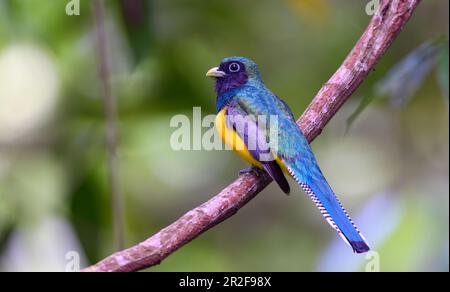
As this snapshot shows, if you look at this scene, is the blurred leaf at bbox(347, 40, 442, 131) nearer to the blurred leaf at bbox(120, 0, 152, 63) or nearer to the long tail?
the long tail

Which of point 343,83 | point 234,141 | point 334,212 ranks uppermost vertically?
point 343,83

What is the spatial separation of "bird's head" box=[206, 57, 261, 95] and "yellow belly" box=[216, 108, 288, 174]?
276 millimetres

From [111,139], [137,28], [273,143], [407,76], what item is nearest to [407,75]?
[407,76]

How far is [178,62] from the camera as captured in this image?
553 centimetres

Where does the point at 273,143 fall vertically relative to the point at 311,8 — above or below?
below

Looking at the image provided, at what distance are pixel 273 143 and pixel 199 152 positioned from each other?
92.3 inches

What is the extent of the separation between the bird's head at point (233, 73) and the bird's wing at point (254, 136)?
0.29 m

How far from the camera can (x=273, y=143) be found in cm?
428

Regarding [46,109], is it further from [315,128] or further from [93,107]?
[315,128]

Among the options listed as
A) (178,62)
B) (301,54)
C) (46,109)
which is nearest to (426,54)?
(178,62)

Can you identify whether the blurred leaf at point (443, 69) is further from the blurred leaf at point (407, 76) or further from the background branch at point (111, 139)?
the background branch at point (111, 139)

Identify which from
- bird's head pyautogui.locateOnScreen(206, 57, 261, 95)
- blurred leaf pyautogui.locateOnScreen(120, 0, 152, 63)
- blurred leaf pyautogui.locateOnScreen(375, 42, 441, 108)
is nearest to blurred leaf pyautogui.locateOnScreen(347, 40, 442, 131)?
blurred leaf pyautogui.locateOnScreen(375, 42, 441, 108)

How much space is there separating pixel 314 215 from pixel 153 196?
1435 millimetres

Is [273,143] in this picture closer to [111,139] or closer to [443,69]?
[111,139]
